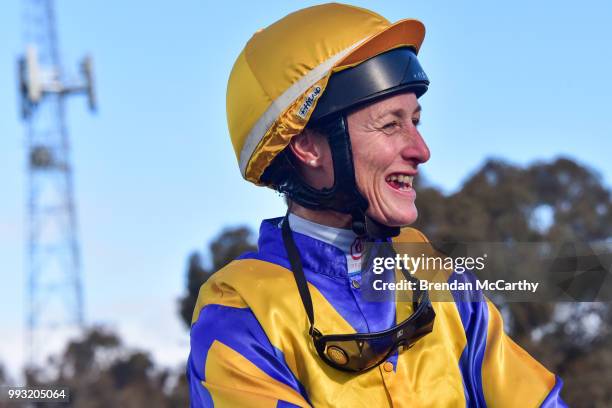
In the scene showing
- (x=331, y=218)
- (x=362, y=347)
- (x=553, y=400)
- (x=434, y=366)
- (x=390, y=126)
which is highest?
(x=390, y=126)

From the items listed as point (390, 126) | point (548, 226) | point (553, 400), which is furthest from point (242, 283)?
point (548, 226)

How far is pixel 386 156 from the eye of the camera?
3.42 metres

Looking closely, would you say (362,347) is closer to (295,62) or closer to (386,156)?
(386,156)

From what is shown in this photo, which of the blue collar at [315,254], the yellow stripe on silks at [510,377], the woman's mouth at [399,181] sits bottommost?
the yellow stripe on silks at [510,377]

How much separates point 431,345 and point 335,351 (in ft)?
1.16

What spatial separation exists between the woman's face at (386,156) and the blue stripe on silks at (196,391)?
2.46ft

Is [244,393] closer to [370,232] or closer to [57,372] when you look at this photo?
[370,232]

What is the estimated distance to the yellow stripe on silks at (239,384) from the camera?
3.16 metres

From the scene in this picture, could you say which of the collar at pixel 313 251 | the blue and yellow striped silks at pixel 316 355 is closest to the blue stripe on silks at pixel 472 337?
the blue and yellow striped silks at pixel 316 355

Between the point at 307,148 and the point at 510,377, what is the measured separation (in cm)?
99

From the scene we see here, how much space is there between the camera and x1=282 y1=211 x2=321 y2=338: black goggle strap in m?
3.32

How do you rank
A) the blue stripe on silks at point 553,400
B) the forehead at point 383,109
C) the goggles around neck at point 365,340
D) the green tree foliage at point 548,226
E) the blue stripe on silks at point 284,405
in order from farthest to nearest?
the green tree foliage at point 548,226 < the forehead at point 383,109 < the blue stripe on silks at point 553,400 < the goggles around neck at point 365,340 < the blue stripe on silks at point 284,405

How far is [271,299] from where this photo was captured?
Result: 3.36 metres

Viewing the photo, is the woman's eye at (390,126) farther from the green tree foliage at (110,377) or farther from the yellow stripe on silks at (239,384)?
the green tree foliage at (110,377)
